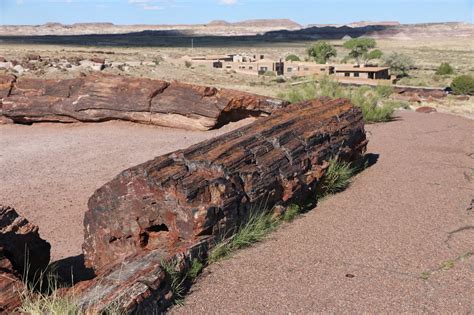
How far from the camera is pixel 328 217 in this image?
283 inches

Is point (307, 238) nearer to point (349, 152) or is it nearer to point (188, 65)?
point (349, 152)

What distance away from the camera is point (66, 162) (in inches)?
465

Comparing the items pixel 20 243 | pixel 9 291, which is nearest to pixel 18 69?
pixel 20 243

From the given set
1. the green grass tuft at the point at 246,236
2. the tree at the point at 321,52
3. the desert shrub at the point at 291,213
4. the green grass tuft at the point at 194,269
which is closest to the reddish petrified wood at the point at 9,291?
the green grass tuft at the point at 194,269

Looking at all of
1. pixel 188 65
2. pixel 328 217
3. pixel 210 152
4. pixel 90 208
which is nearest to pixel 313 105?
pixel 328 217

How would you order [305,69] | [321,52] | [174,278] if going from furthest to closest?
[321,52], [305,69], [174,278]

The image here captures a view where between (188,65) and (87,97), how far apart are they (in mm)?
33030

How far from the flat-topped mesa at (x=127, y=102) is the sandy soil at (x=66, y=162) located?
23 centimetres

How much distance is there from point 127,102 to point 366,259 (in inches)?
377

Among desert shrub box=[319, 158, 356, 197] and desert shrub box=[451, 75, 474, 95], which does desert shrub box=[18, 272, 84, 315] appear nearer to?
desert shrub box=[319, 158, 356, 197]

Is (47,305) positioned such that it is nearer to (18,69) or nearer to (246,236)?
(246,236)

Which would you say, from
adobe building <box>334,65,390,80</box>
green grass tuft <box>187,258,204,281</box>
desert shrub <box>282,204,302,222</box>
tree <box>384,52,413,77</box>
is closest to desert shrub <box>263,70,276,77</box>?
adobe building <box>334,65,390,80</box>

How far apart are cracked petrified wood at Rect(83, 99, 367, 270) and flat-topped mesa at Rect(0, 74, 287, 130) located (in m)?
6.64

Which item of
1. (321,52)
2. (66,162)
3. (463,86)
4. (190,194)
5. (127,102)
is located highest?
(190,194)
